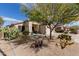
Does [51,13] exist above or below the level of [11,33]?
above

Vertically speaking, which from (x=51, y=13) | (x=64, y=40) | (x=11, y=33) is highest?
(x=51, y=13)

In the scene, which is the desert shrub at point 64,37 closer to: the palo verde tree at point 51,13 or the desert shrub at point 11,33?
the palo verde tree at point 51,13

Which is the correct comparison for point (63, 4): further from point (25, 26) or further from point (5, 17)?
point (5, 17)

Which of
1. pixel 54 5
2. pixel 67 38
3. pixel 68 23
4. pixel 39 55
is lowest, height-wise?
pixel 39 55

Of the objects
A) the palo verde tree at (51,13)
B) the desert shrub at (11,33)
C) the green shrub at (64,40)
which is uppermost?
the palo verde tree at (51,13)

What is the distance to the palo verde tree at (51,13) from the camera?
4094 millimetres

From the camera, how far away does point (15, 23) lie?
13.5 ft

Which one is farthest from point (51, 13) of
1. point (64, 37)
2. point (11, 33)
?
point (11, 33)

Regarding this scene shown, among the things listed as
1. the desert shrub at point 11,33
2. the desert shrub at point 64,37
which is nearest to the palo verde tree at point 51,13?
the desert shrub at point 64,37

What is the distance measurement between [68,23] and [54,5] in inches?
16.2

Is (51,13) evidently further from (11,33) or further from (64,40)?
(11,33)

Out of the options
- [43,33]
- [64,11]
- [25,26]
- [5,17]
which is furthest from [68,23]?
[5,17]

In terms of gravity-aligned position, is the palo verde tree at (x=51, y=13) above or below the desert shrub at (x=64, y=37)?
above

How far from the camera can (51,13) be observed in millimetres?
4125
